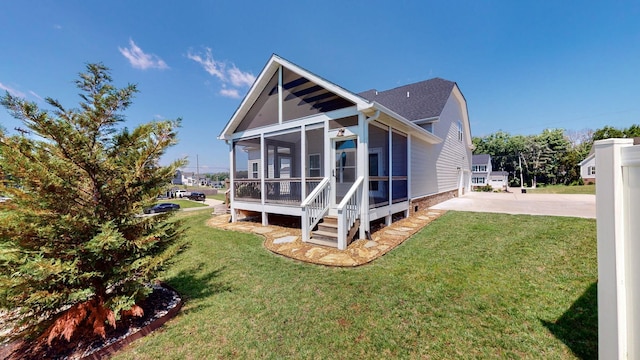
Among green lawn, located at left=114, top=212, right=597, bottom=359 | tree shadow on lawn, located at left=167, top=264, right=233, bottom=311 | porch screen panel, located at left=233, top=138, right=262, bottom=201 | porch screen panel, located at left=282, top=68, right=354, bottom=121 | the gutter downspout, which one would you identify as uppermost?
porch screen panel, located at left=282, top=68, right=354, bottom=121

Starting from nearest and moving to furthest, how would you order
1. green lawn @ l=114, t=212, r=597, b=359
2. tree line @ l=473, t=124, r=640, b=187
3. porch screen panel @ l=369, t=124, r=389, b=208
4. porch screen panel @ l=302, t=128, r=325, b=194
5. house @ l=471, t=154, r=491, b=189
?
1. green lawn @ l=114, t=212, r=597, b=359
2. porch screen panel @ l=369, t=124, r=389, b=208
3. porch screen panel @ l=302, t=128, r=325, b=194
4. tree line @ l=473, t=124, r=640, b=187
5. house @ l=471, t=154, r=491, b=189

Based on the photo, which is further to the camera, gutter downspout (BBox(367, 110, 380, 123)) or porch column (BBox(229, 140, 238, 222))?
porch column (BBox(229, 140, 238, 222))

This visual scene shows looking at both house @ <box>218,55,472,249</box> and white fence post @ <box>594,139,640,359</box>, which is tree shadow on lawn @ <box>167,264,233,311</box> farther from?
white fence post @ <box>594,139,640,359</box>

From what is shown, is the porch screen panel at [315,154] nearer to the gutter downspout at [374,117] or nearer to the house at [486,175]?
the gutter downspout at [374,117]

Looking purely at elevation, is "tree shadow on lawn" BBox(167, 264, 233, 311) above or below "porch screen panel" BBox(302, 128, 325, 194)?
below

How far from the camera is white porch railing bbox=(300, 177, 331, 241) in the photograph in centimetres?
659

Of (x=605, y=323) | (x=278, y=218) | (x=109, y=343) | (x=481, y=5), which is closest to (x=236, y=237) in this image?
(x=278, y=218)

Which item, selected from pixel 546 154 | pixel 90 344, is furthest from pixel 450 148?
pixel 546 154

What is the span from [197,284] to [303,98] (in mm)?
6389

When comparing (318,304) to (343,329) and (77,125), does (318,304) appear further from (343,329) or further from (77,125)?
(77,125)

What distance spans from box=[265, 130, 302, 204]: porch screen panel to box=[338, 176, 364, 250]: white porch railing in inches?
91.0

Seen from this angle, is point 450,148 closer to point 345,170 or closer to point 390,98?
point 390,98

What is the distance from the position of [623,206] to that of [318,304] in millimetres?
3452

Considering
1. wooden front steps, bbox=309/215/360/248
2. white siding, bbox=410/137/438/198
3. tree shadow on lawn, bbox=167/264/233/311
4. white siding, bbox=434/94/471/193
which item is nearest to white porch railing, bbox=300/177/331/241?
wooden front steps, bbox=309/215/360/248
